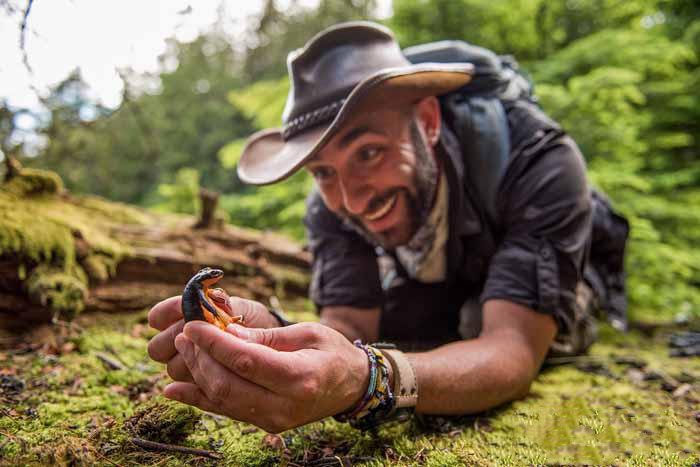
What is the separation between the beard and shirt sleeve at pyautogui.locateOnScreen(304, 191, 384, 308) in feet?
1.04

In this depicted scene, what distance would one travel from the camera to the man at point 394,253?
3.73 ft

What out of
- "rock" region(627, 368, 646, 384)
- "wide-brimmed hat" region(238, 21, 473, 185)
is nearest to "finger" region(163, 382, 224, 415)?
"wide-brimmed hat" region(238, 21, 473, 185)

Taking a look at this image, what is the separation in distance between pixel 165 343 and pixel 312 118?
1114mm

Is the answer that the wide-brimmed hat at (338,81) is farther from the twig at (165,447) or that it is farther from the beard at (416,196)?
the twig at (165,447)

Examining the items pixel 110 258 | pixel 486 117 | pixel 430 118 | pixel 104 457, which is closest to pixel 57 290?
pixel 110 258

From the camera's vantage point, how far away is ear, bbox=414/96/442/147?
7.22ft

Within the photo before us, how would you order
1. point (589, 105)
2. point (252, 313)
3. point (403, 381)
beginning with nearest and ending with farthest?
point (403, 381), point (252, 313), point (589, 105)

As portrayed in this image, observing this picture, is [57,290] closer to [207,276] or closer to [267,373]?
[207,276]

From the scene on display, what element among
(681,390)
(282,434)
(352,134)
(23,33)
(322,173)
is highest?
(23,33)

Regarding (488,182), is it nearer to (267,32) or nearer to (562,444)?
(562,444)

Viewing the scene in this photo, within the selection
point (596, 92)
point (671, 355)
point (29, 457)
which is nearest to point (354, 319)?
point (29, 457)

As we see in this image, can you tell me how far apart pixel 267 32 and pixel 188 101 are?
11.9 metres

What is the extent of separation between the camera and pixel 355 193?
2.02 meters

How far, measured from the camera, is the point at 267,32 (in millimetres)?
3938
